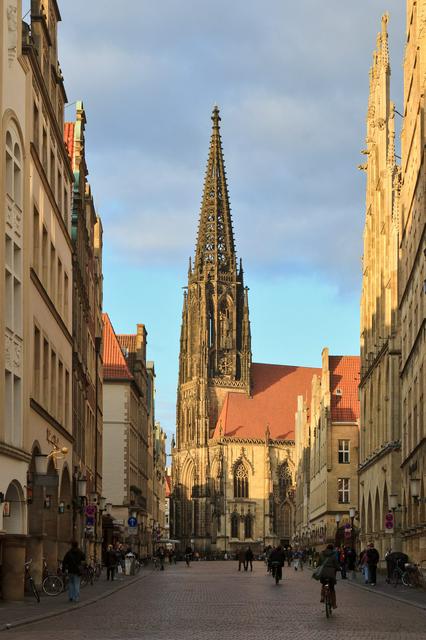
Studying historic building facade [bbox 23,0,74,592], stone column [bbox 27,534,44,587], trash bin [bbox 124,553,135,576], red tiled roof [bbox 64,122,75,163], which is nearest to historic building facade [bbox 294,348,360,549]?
trash bin [bbox 124,553,135,576]

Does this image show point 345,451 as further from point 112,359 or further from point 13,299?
point 13,299

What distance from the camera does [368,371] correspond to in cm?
6838

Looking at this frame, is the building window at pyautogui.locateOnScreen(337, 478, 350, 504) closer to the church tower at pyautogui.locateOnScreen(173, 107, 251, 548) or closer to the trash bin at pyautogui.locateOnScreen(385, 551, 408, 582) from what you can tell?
the trash bin at pyautogui.locateOnScreen(385, 551, 408, 582)

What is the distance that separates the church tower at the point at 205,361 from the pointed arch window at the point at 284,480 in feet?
29.8

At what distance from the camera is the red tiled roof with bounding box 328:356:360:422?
88.4 metres

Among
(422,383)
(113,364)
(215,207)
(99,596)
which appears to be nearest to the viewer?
(99,596)

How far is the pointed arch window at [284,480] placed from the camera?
6353 inches

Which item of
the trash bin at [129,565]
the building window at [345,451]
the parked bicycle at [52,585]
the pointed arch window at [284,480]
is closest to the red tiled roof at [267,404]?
the pointed arch window at [284,480]

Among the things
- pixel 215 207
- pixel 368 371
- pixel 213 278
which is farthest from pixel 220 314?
pixel 368 371

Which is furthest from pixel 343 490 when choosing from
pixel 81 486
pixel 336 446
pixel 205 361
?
pixel 205 361

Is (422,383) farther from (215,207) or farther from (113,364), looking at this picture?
(215,207)

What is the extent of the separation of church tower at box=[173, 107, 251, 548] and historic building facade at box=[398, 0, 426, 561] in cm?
10775

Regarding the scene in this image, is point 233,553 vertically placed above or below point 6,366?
below

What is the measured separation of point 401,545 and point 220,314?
111828 mm
